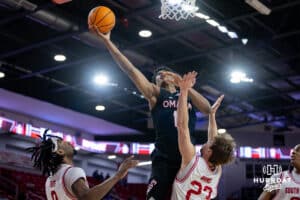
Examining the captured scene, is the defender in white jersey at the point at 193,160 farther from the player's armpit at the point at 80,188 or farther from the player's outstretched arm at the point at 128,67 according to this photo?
the player's armpit at the point at 80,188

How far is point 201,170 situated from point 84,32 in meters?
9.46

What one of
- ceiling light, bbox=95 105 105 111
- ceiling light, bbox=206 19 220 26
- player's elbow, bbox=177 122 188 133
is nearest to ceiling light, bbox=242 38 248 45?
ceiling light, bbox=206 19 220 26

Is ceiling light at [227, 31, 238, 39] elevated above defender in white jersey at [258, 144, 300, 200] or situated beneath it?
elevated above

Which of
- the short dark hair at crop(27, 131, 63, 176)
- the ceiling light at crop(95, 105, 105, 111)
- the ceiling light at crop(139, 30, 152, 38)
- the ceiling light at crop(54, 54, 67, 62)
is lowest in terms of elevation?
the short dark hair at crop(27, 131, 63, 176)

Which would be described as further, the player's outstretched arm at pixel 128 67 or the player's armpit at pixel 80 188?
the player's outstretched arm at pixel 128 67

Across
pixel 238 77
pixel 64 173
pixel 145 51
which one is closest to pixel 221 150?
pixel 64 173

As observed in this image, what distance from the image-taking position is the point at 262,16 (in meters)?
12.7

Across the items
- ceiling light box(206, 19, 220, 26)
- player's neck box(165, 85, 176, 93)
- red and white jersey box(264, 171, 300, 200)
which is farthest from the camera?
ceiling light box(206, 19, 220, 26)

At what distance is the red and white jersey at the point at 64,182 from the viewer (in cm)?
379

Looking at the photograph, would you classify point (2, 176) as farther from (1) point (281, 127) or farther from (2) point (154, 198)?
(2) point (154, 198)

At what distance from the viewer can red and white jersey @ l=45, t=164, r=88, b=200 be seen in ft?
12.4

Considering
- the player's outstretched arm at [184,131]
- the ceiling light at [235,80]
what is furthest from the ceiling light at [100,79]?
the player's outstretched arm at [184,131]

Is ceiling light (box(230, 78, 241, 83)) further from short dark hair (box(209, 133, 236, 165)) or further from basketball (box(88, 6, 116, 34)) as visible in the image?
short dark hair (box(209, 133, 236, 165))

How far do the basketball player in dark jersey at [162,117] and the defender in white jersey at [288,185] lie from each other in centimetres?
171
